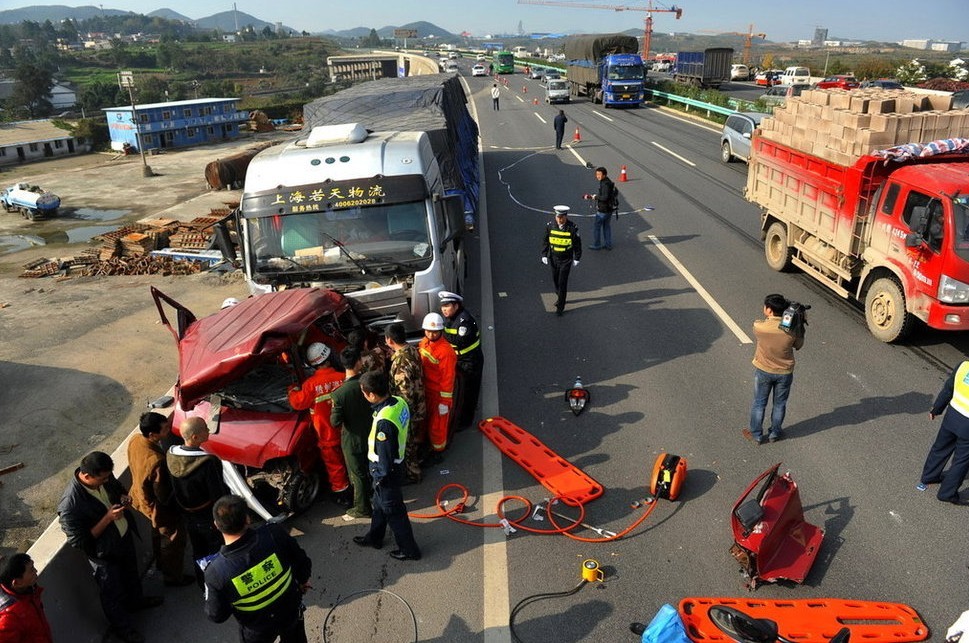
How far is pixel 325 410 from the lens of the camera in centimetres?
581

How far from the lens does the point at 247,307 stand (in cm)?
676

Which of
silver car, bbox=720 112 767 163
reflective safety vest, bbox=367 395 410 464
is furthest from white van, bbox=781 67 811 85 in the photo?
reflective safety vest, bbox=367 395 410 464

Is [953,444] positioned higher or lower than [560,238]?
lower

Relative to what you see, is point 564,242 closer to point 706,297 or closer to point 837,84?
point 706,297

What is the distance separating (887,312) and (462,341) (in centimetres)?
612

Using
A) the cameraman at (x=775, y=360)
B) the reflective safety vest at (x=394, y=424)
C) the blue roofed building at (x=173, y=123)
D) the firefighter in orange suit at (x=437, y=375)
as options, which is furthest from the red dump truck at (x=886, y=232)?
the blue roofed building at (x=173, y=123)

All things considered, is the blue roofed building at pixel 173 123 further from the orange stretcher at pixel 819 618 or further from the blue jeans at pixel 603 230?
the orange stretcher at pixel 819 618

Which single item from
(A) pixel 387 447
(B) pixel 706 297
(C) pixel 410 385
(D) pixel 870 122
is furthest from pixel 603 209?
(A) pixel 387 447

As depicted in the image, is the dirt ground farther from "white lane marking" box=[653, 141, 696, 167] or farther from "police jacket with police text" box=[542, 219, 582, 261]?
"white lane marking" box=[653, 141, 696, 167]

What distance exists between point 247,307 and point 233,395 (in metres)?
1.04

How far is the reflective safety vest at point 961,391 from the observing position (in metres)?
5.60

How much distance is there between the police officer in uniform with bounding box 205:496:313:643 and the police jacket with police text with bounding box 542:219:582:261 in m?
6.93

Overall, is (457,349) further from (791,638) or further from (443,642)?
(791,638)

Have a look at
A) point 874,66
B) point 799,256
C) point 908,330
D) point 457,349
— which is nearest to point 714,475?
point 457,349
